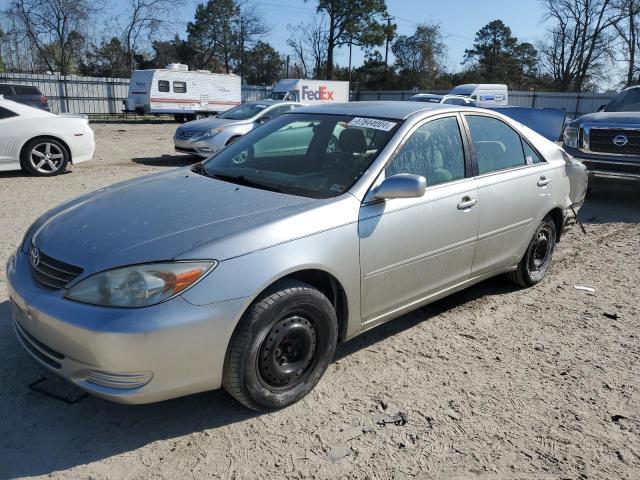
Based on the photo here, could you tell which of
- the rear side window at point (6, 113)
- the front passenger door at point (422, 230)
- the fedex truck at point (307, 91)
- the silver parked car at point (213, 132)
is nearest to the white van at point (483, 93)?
the fedex truck at point (307, 91)

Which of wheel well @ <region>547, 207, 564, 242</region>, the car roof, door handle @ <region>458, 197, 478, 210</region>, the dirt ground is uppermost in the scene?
the car roof

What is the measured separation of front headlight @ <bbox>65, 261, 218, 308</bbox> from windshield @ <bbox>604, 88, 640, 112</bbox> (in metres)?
9.64

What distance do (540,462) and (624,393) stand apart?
3.31 feet

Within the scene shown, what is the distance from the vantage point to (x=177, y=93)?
2836 centimetres

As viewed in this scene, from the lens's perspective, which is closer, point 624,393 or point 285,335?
point 285,335

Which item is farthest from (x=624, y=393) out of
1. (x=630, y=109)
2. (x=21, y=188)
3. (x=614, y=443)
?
(x=21, y=188)

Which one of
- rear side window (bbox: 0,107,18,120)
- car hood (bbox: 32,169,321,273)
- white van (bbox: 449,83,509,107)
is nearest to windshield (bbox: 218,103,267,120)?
rear side window (bbox: 0,107,18,120)

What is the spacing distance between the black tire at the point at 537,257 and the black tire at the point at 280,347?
2420 mm

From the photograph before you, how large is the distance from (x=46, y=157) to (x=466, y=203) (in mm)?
8494

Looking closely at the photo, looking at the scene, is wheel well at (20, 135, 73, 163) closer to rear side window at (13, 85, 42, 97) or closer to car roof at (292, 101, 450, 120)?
car roof at (292, 101, 450, 120)

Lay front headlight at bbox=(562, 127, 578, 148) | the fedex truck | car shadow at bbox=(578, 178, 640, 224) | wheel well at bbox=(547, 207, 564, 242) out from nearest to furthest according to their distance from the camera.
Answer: wheel well at bbox=(547, 207, 564, 242), car shadow at bbox=(578, 178, 640, 224), front headlight at bbox=(562, 127, 578, 148), the fedex truck

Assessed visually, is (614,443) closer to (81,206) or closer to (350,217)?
(350,217)

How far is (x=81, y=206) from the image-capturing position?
3373mm

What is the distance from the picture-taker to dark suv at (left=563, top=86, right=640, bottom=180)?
8391 millimetres
